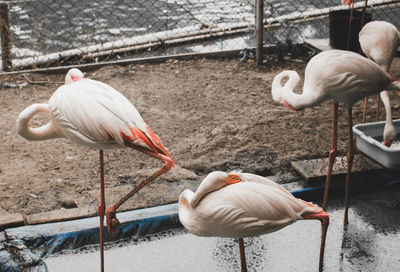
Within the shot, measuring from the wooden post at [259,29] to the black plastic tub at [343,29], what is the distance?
981 millimetres

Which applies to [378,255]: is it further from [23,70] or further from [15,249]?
[23,70]

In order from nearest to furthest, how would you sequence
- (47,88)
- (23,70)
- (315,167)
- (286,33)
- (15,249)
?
(15,249), (315,167), (47,88), (23,70), (286,33)

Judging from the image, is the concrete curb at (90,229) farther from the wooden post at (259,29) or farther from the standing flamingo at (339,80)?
the wooden post at (259,29)

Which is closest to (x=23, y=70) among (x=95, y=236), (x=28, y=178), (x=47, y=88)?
(x=47, y=88)

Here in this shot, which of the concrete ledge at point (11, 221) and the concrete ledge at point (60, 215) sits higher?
the concrete ledge at point (11, 221)

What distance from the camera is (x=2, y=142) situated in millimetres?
4516

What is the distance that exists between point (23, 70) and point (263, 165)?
3.72 meters

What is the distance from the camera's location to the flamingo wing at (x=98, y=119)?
260 cm

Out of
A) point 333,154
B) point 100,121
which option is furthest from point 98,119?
point 333,154

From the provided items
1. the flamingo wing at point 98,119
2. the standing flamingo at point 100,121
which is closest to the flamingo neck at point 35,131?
the standing flamingo at point 100,121

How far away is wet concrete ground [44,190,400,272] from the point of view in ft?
10.2

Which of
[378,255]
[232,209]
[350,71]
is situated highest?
[350,71]

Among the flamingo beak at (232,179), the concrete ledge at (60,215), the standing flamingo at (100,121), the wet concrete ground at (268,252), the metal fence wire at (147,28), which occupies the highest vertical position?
the standing flamingo at (100,121)

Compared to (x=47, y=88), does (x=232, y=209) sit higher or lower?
higher
